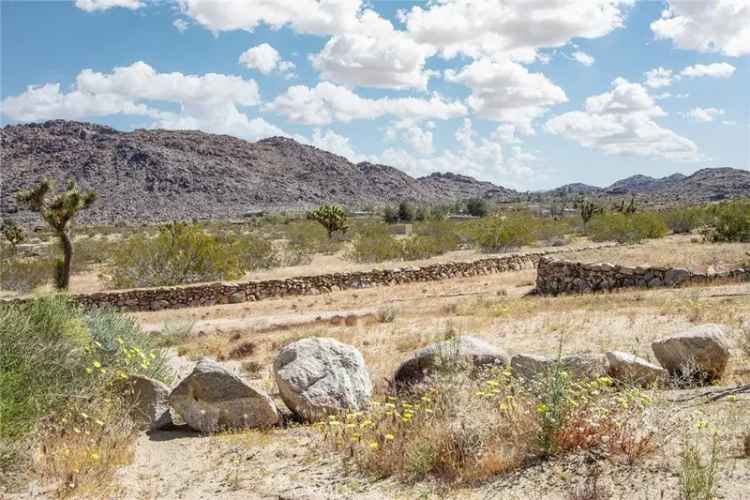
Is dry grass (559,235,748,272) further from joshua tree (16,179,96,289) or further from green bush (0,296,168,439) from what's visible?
joshua tree (16,179,96,289)

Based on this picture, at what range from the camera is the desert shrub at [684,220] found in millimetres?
49875

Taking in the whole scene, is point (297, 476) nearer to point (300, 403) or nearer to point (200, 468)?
point (200, 468)

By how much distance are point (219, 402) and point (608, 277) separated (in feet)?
55.3

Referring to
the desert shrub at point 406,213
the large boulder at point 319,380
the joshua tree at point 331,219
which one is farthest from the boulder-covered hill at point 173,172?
the large boulder at point 319,380

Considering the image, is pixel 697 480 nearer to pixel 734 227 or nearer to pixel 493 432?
pixel 493 432

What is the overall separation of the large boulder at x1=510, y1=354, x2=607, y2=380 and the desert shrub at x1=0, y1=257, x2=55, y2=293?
91.9ft

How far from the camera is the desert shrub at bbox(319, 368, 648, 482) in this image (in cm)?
570

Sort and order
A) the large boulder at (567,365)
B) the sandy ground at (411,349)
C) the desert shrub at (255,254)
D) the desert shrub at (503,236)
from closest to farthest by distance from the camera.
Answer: the sandy ground at (411,349), the large boulder at (567,365), the desert shrub at (255,254), the desert shrub at (503,236)

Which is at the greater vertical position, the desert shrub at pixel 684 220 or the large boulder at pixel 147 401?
the desert shrub at pixel 684 220

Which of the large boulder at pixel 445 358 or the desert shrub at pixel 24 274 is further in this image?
the desert shrub at pixel 24 274

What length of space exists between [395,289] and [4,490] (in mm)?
20419

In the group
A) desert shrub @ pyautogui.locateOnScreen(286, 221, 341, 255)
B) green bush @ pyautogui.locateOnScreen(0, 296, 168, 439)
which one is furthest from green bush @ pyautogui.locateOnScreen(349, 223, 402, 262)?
green bush @ pyautogui.locateOnScreen(0, 296, 168, 439)

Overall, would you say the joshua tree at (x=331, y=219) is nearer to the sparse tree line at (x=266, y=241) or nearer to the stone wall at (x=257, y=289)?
the sparse tree line at (x=266, y=241)

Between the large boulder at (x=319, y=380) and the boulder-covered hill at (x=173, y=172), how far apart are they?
7924cm
